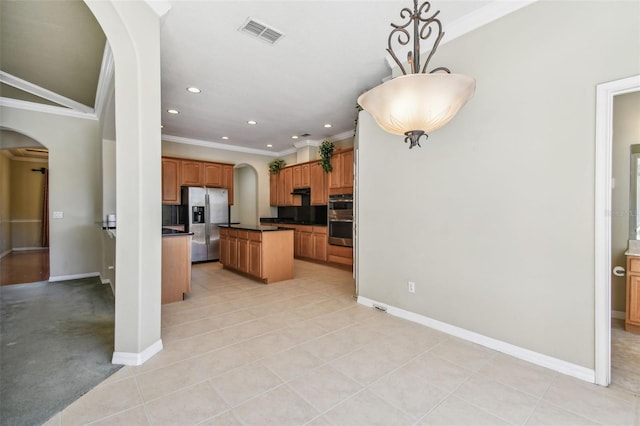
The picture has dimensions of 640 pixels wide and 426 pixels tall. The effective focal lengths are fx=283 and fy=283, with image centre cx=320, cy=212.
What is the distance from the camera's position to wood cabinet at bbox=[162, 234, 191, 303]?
3580mm

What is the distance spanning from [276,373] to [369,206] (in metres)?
2.12

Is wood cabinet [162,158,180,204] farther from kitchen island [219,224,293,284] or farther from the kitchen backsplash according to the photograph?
the kitchen backsplash

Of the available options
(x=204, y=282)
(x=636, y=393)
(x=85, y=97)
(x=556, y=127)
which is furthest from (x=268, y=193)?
(x=636, y=393)

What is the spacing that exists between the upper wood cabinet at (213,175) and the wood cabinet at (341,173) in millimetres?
2741

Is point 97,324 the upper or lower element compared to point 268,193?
lower

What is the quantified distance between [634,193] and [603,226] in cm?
157

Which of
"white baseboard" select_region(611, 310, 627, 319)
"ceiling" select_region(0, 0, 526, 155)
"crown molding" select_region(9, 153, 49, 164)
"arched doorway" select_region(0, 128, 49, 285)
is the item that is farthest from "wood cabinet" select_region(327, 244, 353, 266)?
"crown molding" select_region(9, 153, 49, 164)

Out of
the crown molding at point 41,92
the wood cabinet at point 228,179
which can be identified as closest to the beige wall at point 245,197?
the wood cabinet at point 228,179

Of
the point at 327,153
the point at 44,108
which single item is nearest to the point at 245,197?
the point at 327,153

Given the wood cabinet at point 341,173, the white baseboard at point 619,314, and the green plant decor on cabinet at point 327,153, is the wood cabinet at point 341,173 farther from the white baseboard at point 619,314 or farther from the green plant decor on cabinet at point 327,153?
the white baseboard at point 619,314

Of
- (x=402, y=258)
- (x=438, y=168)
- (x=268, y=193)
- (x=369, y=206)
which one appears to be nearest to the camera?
(x=438, y=168)

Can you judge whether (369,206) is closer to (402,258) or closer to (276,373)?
(402,258)

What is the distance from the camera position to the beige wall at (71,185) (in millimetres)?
4492

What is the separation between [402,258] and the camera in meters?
3.12
